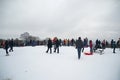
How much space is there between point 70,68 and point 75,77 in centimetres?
208

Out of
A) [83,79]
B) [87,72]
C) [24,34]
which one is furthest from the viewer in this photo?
[24,34]

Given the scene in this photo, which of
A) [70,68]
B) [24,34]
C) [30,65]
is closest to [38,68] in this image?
[30,65]

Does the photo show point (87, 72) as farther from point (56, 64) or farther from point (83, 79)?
point (56, 64)

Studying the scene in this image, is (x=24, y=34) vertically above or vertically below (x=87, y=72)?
above

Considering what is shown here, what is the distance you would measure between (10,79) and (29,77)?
51.8 inches

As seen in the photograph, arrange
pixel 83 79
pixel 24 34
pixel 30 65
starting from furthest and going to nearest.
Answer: pixel 24 34 < pixel 30 65 < pixel 83 79

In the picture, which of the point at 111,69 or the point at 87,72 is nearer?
the point at 87,72

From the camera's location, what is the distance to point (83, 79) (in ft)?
37.1

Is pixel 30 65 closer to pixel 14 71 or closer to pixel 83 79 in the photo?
pixel 14 71

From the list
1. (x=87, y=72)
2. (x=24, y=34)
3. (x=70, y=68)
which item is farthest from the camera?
(x=24, y=34)

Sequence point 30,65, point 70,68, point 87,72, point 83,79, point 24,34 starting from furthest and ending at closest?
point 24,34 < point 30,65 < point 70,68 < point 87,72 < point 83,79

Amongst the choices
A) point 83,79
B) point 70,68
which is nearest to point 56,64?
point 70,68

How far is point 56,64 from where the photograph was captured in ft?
49.4

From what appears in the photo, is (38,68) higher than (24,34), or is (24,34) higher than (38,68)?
(24,34)
